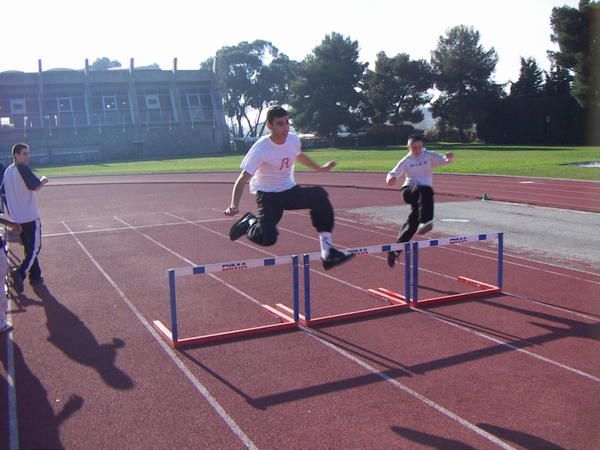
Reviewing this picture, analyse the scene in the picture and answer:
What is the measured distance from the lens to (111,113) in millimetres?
69188

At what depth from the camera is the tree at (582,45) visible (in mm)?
52125

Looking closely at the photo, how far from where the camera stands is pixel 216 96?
75438mm

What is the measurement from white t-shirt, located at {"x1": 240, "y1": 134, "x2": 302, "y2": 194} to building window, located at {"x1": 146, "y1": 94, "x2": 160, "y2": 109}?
226ft

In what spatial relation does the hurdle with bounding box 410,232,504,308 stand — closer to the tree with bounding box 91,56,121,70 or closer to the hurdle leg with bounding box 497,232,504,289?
the hurdle leg with bounding box 497,232,504,289

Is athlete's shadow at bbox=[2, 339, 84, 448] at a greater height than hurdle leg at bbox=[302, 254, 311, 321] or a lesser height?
lesser

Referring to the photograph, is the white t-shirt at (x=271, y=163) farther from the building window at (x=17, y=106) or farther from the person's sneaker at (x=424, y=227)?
the building window at (x=17, y=106)

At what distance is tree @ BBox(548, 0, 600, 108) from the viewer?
52.1 metres

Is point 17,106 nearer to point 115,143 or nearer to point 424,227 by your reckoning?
point 115,143

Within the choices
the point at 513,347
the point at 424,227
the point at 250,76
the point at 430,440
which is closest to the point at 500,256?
the point at 424,227

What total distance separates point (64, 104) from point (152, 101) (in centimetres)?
992

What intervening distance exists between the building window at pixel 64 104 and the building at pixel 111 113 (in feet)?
0.35

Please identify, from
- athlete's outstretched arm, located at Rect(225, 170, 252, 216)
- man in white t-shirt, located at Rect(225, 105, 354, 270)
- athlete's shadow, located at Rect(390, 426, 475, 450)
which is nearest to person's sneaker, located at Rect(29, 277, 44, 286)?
man in white t-shirt, located at Rect(225, 105, 354, 270)

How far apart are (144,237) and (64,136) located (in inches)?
2143

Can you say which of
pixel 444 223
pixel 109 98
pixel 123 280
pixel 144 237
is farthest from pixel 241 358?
pixel 109 98
